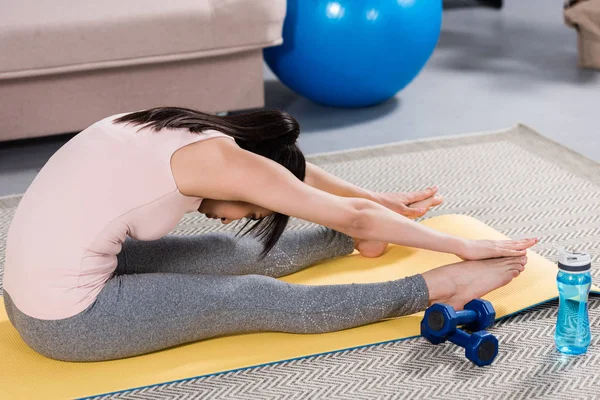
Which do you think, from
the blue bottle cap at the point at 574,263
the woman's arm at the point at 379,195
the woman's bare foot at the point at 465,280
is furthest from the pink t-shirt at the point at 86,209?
the blue bottle cap at the point at 574,263

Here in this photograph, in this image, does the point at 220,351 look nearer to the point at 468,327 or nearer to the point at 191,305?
the point at 191,305

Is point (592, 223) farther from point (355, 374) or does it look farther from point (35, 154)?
point (35, 154)

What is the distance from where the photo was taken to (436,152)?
2996 mm

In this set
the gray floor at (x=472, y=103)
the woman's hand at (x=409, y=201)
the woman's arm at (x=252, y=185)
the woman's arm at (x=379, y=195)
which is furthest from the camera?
the gray floor at (x=472, y=103)

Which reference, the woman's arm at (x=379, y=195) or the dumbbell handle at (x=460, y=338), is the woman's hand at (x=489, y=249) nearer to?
the dumbbell handle at (x=460, y=338)

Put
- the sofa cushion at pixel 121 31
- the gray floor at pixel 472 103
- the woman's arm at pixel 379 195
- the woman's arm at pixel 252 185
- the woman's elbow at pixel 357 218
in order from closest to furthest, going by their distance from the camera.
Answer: the woman's arm at pixel 252 185 < the woman's elbow at pixel 357 218 < the woman's arm at pixel 379 195 < the sofa cushion at pixel 121 31 < the gray floor at pixel 472 103

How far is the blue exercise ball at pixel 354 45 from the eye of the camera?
10.5 feet

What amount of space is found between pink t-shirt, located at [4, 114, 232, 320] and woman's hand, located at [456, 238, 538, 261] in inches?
23.4

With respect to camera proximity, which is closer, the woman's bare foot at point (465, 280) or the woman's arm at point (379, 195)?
the woman's bare foot at point (465, 280)

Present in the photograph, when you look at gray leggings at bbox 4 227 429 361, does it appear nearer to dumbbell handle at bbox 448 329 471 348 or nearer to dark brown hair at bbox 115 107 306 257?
dumbbell handle at bbox 448 329 471 348

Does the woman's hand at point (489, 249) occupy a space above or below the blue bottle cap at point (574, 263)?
below

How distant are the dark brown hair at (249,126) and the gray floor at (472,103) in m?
1.20

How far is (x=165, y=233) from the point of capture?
5.73 feet

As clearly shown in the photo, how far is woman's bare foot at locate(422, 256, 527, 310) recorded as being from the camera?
1.87m
